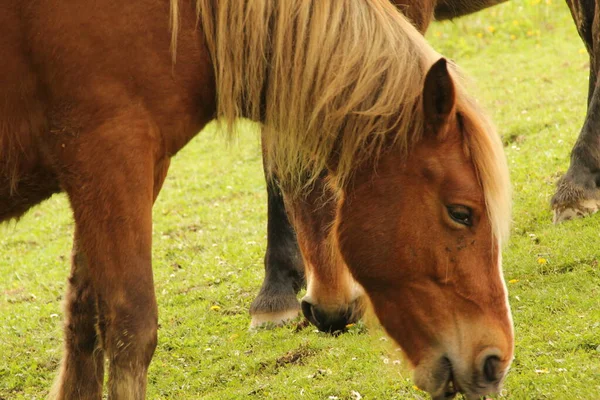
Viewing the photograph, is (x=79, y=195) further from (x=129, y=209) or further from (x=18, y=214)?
(x=18, y=214)

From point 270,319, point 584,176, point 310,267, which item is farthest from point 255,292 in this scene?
point 584,176

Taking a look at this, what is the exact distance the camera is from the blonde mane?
3.54 metres

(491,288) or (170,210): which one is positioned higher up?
(491,288)

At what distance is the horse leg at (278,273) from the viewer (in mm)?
5941

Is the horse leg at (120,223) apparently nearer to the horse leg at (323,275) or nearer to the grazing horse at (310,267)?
the grazing horse at (310,267)

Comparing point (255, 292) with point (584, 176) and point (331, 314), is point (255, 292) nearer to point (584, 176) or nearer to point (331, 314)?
point (331, 314)

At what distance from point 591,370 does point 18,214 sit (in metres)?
2.77

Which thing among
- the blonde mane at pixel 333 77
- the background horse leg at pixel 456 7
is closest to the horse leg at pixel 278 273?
the background horse leg at pixel 456 7

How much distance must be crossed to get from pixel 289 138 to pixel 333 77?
33cm

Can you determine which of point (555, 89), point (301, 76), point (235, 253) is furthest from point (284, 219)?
point (555, 89)

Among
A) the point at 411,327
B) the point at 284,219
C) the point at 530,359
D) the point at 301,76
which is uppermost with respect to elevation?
the point at 301,76

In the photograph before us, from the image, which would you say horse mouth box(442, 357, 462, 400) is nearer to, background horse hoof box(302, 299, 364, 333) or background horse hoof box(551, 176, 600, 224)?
background horse hoof box(302, 299, 364, 333)

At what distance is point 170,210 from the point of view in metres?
10.1

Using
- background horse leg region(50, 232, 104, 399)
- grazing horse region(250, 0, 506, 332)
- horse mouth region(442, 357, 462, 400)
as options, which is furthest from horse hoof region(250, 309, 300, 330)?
horse mouth region(442, 357, 462, 400)
